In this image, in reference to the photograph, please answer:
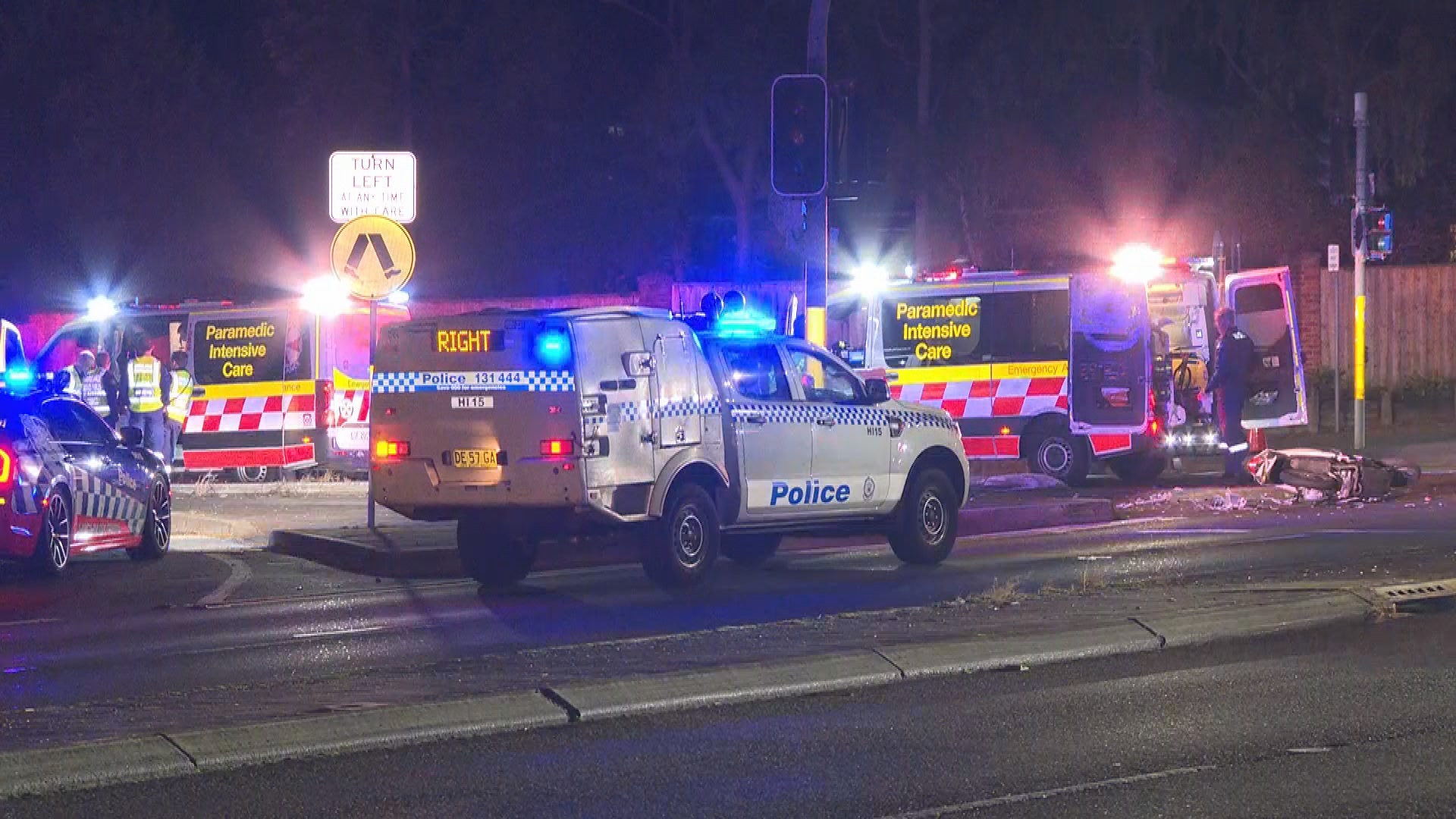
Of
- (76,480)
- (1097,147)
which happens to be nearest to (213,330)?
(76,480)

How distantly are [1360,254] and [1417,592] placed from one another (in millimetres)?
13040

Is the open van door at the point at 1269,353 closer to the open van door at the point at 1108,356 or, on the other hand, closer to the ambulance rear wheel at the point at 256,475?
the open van door at the point at 1108,356

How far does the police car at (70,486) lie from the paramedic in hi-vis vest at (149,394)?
5842 millimetres

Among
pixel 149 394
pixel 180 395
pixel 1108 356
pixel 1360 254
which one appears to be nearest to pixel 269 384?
pixel 180 395

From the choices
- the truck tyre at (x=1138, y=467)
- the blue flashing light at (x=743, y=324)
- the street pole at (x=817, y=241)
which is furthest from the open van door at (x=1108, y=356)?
the blue flashing light at (x=743, y=324)

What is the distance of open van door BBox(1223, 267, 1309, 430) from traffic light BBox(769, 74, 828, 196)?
6.27m

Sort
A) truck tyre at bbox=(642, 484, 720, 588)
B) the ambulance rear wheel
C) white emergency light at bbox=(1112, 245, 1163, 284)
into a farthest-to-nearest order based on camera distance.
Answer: the ambulance rear wheel → white emergency light at bbox=(1112, 245, 1163, 284) → truck tyre at bbox=(642, 484, 720, 588)

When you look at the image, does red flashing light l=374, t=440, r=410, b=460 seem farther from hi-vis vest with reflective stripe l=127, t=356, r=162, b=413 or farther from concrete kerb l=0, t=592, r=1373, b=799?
hi-vis vest with reflective stripe l=127, t=356, r=162, b=413

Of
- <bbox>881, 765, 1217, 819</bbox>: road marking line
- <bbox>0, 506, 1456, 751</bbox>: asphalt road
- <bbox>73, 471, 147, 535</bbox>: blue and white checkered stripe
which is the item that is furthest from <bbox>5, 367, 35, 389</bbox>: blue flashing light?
<bbox>881, 765, 1217, 819</bbox>: road marking line

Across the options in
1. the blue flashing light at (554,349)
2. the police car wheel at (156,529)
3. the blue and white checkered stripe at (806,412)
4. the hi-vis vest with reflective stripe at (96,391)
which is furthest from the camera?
the hi-vis vest with reflective stripe at (96,391)

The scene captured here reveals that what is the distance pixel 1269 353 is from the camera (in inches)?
859

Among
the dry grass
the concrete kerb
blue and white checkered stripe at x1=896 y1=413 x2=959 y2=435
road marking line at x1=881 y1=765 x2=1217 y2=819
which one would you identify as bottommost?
road marking line at x1=881 y1=765 x2=1217 y2=819

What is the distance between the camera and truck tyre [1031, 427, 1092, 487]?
70.2ft

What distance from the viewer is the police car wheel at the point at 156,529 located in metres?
16.2
